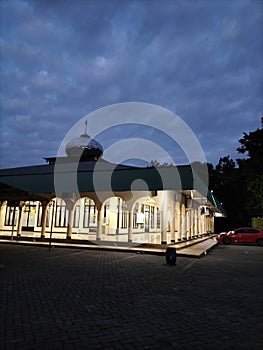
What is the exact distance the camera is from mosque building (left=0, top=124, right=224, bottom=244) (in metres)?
15.0

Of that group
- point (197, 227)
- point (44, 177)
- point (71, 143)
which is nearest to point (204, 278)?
point (44, 177)

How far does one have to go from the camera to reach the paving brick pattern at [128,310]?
381cm

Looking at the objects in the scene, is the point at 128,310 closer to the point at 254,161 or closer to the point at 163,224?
the point at 163,224

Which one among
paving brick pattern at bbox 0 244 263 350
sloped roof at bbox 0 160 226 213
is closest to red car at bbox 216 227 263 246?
sloped roof at bbox 0 160 226 213

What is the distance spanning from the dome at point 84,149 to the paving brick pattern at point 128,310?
20.8 m

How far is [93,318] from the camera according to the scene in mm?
4664

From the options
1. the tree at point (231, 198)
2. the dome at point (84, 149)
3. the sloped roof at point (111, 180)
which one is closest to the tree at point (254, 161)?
the sloped roof at point (111, 180)

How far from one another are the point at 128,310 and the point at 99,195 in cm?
1390

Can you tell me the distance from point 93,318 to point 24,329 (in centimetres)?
111

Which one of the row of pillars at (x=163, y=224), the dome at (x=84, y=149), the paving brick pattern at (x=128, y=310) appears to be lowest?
the paving brick pattern at (x=128, y=310)

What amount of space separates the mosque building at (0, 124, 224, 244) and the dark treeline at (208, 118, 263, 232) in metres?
3.45

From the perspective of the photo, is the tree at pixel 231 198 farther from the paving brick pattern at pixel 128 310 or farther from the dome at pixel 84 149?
the paving brick pattern at pixel 128 310

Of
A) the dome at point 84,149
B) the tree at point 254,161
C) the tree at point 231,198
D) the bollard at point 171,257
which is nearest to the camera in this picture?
the bollard at point 171,257

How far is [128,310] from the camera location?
202 inches
